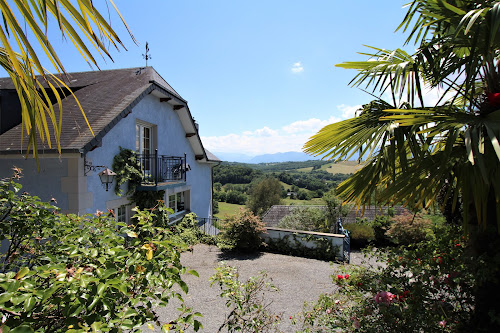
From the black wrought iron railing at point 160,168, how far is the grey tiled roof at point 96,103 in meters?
1.99

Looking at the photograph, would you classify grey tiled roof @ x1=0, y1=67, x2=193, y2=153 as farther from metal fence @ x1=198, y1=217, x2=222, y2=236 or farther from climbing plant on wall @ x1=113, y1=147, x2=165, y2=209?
metal fence @ x1=198, y1=217, x2=222, y2=236

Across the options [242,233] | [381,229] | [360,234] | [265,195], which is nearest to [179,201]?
[242,233]

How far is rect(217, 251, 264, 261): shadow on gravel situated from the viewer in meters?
9.71

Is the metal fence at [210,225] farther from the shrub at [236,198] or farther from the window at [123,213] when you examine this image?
the shrub at [236,198]

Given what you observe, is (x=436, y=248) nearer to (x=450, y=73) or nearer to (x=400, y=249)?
(x=400, y=249)

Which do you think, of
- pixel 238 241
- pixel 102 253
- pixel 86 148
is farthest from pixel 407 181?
pixel 238 241

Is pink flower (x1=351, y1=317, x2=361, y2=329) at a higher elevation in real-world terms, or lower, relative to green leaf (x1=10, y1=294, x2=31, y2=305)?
lower

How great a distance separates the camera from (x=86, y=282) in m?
1.33

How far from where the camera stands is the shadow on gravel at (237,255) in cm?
971

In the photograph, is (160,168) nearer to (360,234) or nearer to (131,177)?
(131,177)

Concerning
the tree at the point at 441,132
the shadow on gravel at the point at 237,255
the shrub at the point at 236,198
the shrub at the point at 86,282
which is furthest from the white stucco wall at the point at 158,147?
the shrub at the point at 236,198

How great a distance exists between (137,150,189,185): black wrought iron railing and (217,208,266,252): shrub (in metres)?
3.32

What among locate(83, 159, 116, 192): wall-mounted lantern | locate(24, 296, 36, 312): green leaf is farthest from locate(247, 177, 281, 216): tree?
locate(24, 296, 36, 312): green leaf

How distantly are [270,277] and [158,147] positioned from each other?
708 cm
